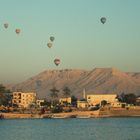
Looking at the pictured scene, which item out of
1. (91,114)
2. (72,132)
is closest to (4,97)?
(91,114)

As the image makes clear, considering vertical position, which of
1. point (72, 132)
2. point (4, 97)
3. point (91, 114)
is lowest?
point (72, 132)

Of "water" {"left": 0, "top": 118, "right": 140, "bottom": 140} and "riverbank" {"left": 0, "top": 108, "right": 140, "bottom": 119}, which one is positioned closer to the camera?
"water" {"left": 0, "top": 118, "right": 140, "bottom": 140}

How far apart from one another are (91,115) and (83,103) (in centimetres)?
3791

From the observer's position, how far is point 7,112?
15838 cm

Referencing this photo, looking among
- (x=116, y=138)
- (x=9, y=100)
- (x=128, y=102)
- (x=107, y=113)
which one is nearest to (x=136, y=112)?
(x=107, y=113)

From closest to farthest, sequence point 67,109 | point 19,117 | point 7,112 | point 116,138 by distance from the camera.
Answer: point 116,138 → point 19,117 → point 7,112 → point 67,109

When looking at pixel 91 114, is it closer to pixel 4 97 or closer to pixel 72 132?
pixel 4 97

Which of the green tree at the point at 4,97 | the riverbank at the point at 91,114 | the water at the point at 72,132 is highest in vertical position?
the green tree at the point at 4,97

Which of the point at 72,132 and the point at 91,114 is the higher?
the point at 91,114

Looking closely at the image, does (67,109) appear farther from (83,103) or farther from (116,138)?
(116,138)

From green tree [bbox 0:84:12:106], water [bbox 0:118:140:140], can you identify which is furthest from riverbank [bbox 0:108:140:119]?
water [bbox 0:118:140:140]

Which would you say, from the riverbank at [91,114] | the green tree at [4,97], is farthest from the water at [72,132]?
the green tree at [4,97]

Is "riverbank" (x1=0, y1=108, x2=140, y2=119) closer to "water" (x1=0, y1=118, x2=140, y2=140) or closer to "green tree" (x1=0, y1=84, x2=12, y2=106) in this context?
"green tree" (x1=0, y1=84, x2=12, y2=106)

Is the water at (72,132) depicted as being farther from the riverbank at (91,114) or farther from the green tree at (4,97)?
the green tree at (4,97)
